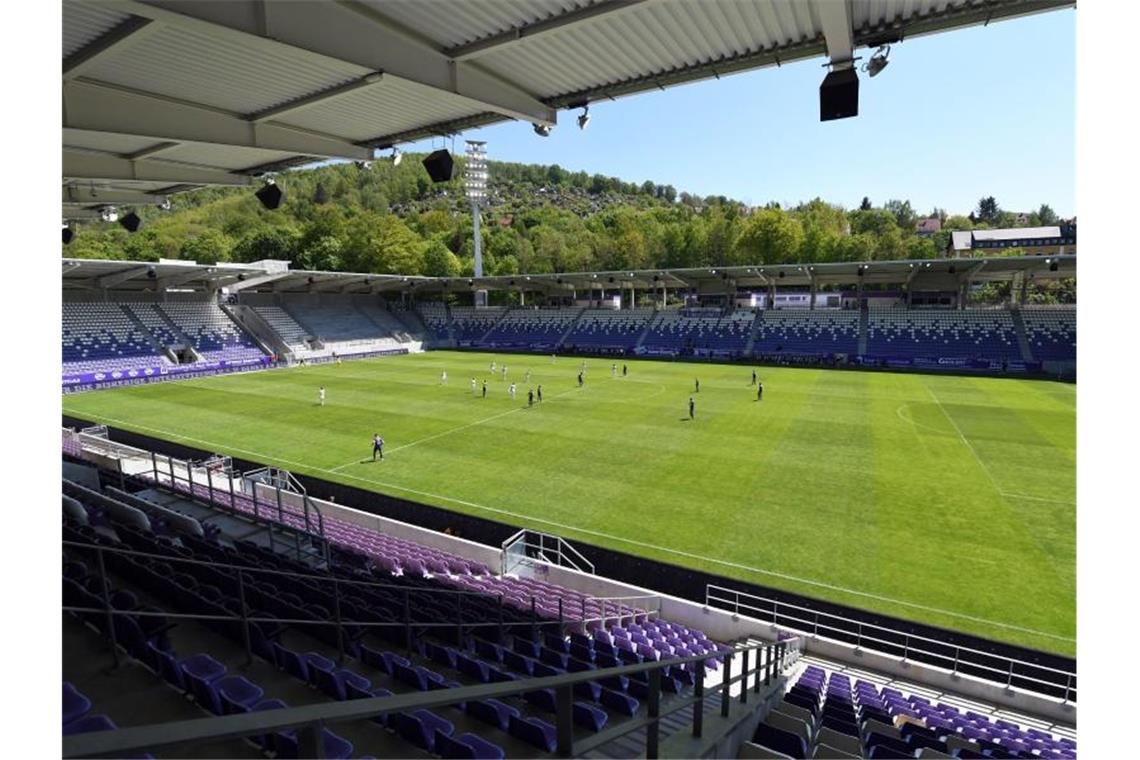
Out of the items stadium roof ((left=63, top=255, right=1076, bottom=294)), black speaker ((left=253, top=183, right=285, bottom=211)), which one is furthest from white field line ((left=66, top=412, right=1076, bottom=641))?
stadium roof ((left=63, top=255, right=1076, bottom=294))

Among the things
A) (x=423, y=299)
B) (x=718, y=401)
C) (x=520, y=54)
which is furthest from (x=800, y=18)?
(x=423, y=299)

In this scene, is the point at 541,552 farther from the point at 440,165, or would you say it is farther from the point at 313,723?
the point at 313,723

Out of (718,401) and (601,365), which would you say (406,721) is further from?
(601,365)

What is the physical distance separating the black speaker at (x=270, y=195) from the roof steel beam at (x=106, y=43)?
14.9ft

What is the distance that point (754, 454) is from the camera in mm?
21609

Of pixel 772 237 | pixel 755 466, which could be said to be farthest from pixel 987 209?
pixel 755 466

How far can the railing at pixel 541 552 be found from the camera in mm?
13273

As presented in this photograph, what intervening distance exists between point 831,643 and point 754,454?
11427 mm

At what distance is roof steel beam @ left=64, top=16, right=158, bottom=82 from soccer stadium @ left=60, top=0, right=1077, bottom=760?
0.04 m

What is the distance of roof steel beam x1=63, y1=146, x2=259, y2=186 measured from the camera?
29.9 ft

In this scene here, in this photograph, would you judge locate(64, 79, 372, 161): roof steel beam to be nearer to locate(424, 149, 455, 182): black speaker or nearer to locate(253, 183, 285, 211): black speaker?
locate(424, 149, 455, 182): black speaker

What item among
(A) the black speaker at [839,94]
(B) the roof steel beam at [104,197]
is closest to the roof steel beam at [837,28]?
(A) the black speaker at [839,94]

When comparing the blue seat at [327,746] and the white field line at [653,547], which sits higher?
the blue seat at [327,746]

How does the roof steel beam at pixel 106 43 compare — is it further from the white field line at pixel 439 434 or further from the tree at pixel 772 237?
the tree at pixel 772 237
